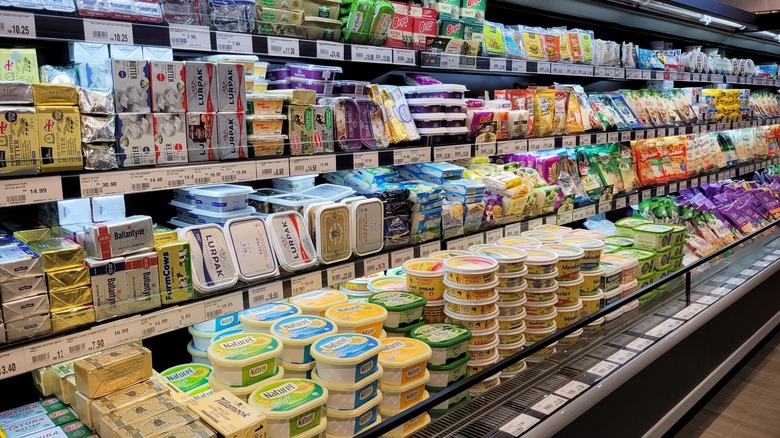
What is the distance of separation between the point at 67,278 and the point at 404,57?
159 cm

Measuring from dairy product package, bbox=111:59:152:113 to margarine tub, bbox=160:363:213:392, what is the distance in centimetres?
75

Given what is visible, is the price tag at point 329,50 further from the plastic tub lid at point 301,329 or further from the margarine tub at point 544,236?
the margarine tub at point 544,236

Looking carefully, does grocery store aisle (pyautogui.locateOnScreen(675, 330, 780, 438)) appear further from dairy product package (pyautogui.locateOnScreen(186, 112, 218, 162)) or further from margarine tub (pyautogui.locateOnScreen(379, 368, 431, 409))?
dairy product package (pyautogui.locateOnScreen(186, 112, 218, 162))

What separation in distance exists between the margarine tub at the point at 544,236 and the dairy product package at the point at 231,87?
137 centimetres

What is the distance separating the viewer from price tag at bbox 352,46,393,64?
224cm

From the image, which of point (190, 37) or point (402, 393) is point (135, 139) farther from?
A: point (402, 393)

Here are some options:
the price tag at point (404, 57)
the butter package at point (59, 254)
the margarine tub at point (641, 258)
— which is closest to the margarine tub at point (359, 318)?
the butter package at point (59, 254)

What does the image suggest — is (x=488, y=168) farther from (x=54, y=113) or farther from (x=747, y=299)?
(x=54, y=113)

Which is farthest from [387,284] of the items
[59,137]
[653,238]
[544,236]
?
[653,238]

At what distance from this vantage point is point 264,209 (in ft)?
7.22

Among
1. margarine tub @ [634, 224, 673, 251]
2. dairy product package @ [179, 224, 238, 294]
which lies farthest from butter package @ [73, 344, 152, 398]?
margarine tub @ [634, 224, 673, 251]

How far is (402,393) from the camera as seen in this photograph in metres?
1.65

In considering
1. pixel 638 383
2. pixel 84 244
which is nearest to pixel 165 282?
pixel 84 244

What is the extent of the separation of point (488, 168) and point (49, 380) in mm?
2234
